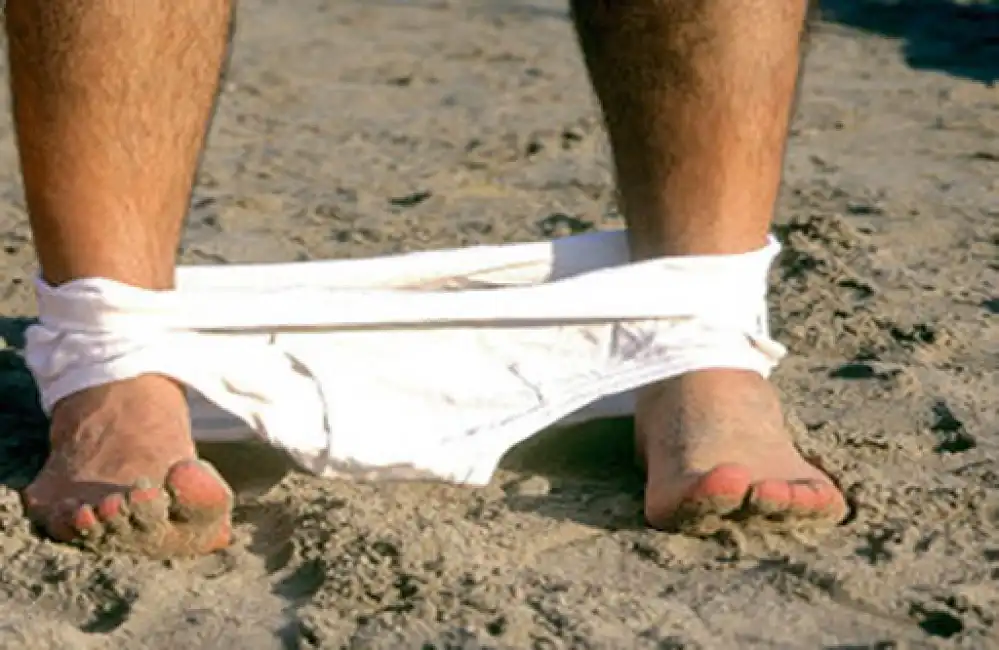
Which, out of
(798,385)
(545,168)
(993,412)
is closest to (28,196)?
(798,385)

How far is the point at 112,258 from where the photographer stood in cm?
208

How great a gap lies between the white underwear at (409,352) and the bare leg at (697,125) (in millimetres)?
39

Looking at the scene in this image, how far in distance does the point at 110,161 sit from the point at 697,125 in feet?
2.16

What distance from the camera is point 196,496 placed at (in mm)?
1921

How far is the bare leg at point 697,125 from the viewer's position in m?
2.16

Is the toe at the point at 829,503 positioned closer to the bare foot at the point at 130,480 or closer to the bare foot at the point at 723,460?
the bare foot at the point at 723,460

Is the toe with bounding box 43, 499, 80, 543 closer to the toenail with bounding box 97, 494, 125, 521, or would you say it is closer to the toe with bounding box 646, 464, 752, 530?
the toenail with bounding box 97, 494, 125, 521

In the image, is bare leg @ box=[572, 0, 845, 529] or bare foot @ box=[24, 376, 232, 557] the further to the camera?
bare leg @ box=[572, 0, 845, 529]

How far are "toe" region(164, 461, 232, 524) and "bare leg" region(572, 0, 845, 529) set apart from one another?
479mm

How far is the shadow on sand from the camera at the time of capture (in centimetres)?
493

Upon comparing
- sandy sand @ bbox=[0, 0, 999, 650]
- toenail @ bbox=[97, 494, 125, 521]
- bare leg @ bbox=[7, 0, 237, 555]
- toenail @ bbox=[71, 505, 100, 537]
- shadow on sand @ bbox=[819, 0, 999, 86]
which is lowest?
shadow on sand @ bbox=[819, 0, 999, 86]

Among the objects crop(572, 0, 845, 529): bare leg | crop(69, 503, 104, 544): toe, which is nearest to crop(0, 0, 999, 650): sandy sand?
crop(69, 503, 104, 544): toe

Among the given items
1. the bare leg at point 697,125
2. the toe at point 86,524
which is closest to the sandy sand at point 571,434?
the toe at point 86,524

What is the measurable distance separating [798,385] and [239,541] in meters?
0.84
